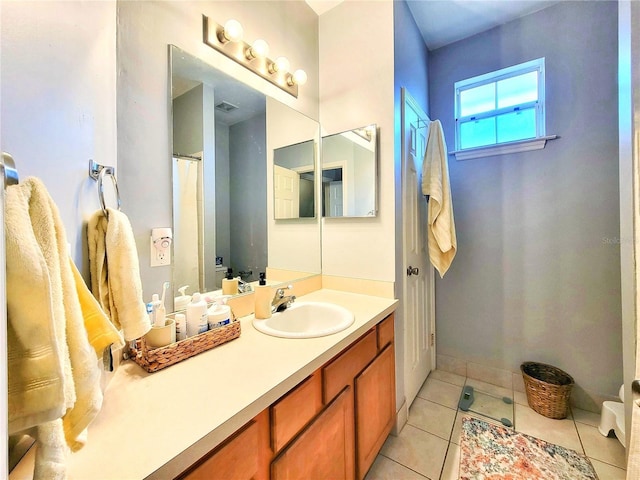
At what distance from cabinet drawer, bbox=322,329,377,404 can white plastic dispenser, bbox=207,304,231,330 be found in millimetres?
415

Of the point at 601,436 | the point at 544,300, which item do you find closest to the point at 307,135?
the point at 544,300

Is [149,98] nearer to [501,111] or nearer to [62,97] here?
[62,97]

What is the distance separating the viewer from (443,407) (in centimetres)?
176

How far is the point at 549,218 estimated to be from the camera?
1793 millimetres

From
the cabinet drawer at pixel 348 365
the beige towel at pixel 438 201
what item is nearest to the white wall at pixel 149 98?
the cabinet drawer at pixel 348 365

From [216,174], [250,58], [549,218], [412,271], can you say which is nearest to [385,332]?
[412,271]

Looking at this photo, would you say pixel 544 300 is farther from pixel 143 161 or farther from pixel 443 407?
pixel 143 161

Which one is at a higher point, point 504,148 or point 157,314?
point 504,148

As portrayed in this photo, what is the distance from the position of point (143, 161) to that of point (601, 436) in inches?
109

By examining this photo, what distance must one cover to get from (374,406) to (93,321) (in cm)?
121

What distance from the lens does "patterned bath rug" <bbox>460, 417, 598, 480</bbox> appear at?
1255 millimetres

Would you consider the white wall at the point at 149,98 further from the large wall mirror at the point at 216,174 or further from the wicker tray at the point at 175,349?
the wicker tray at the point at 175,349

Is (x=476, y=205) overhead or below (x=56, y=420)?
overhead

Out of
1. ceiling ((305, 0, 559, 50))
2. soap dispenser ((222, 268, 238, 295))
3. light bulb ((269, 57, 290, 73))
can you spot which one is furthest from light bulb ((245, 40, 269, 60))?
soap dispenser ((222, 268, 238, 295))
